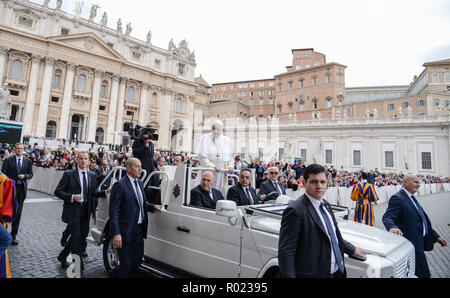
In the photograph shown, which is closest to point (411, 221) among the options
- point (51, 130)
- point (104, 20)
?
point (51, 130)

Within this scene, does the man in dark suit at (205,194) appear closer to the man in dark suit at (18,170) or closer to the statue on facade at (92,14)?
the man in dark suit at (18,170)

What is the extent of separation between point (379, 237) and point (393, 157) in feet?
132

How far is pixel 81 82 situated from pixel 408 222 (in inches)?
1905

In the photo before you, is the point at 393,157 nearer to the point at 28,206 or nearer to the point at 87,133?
the point at 28,206

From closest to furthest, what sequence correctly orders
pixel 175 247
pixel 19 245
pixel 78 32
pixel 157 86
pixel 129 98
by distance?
pixel 175 247, pixel 19 245, pixel 78 32, pixel 129 98, pixel 157 86

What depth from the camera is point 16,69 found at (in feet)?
121

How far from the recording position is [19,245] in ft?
A: 17.5

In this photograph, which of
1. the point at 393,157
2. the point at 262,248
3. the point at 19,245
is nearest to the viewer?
the point at 262,248

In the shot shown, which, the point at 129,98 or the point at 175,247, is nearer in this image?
the point at 175,247

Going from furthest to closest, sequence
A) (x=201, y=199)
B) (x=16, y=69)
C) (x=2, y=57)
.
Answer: (x=16, y=69) → (x=2, y=57) → (x=201, y=199)

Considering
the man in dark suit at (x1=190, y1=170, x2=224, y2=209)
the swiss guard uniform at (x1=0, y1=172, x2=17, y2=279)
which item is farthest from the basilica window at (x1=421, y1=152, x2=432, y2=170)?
the swiss guard uniform at (x1=0, y1=172, x2=17, y2=279)

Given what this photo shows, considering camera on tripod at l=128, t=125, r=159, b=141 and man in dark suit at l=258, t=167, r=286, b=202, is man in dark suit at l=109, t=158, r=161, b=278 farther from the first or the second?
man in dark suit at l=258, t=167, r=286, b=202

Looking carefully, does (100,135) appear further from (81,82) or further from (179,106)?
(179,106)

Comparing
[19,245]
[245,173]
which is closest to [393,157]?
[245,173]
